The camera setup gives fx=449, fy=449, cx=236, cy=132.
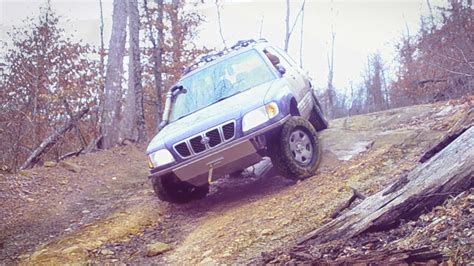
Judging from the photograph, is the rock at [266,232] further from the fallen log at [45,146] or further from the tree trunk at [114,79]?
the tree trunk at [114,79]

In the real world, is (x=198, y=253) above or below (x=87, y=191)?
below

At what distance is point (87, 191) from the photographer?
294 inches

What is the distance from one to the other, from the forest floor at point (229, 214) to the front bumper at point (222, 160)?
49cm

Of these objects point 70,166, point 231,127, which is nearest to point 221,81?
point 231,127

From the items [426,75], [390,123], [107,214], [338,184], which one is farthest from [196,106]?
[426,75]

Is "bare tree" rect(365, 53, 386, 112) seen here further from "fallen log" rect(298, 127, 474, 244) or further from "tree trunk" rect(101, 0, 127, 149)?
"fallen log" rect(298, 127, 474, 244)

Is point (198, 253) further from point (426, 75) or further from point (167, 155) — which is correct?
point (426, 75)

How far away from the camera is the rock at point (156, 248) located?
4465 mm

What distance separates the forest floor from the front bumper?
0.49m

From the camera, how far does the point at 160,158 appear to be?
5.61 m

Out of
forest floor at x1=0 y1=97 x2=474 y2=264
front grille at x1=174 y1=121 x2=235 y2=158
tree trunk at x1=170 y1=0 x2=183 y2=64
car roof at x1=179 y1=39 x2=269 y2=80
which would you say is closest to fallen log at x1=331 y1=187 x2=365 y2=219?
forest floor at x1=0 y1=97 x2=474 y2=264

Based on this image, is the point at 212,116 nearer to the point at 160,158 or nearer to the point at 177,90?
the point at 160,158

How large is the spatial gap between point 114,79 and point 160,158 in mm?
6708

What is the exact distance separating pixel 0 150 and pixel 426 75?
20.3 metres
